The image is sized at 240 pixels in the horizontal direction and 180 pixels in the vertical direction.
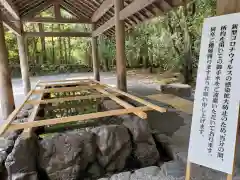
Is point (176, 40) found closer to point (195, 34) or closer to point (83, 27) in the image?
point (195, 34)

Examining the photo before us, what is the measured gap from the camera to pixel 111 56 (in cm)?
1454

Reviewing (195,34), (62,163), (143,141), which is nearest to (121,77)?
(143,141)

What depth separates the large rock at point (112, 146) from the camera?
8.95 feet

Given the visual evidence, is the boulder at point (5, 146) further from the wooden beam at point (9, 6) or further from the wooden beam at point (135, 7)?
the wooden beam at point (9, 6)

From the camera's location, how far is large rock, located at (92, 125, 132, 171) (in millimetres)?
2729

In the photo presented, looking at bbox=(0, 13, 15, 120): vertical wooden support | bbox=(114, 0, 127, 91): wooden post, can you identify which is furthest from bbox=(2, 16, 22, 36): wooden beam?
bbox=(114, 0, 127, 91): wooden post

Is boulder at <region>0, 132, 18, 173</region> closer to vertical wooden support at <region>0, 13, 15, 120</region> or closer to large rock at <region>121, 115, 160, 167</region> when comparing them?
vertical wooden support at <region>0, 13, 15, 120</region>

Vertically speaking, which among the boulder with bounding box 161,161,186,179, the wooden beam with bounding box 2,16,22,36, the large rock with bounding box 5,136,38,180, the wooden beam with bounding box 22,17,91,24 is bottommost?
the boulder with bounding box 161,161,186,179

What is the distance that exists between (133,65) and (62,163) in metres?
12.5

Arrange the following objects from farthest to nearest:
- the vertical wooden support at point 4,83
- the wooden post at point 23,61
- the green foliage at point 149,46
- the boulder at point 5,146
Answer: the green foliage at point 149,46 < the wooden post at point 23,61 < the vertical wooden support at point 4,83 < the boulder at point 5,146

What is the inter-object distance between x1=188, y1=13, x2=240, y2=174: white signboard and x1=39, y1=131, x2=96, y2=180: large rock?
1.45m

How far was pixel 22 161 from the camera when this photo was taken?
2338 mm

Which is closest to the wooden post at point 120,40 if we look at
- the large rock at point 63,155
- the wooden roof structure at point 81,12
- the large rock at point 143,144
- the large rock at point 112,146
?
the wooden roof structure at point 81,12

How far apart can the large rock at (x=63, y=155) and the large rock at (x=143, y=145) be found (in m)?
0.73
